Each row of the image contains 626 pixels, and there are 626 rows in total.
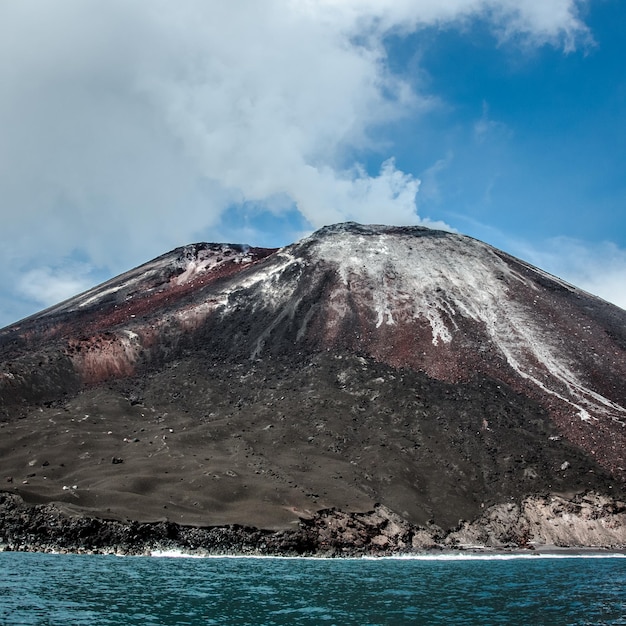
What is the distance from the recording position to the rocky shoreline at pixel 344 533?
170ft

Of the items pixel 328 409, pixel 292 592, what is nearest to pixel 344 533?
pixel 328 409

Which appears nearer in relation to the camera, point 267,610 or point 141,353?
point 267,610

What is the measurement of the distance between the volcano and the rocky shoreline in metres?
0.21

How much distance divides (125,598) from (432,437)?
53.3 m

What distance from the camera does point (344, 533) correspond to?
59.7 metres

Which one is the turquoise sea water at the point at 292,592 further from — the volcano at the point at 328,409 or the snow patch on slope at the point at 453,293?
the snow patch on slope at the point at 453,293

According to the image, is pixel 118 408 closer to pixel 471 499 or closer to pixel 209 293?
pixel 209 293

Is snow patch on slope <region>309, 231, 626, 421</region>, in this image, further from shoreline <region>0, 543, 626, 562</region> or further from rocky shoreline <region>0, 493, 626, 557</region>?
shoreline <region>0, 543, 626, 562</region>

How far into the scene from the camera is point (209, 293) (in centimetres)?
11138

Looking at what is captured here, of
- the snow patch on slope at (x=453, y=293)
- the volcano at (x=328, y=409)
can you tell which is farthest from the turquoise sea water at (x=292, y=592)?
the snow patch on slope at (x=453, y=293)

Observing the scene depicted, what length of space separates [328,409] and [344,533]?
23.7 metres

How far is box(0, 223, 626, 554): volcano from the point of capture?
2367 inches

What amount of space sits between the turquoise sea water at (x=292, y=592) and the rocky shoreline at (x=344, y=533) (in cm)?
397

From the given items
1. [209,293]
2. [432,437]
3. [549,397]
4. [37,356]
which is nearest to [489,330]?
[549,397]
